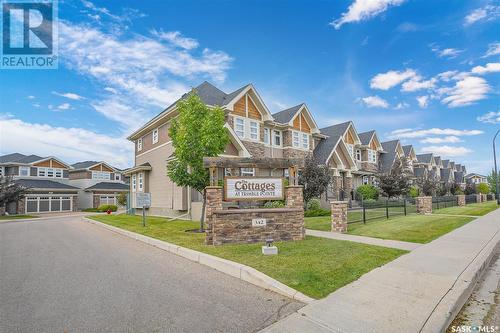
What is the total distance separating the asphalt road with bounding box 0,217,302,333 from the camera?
4.03 metres

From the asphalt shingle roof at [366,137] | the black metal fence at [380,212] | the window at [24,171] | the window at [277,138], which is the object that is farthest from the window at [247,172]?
the window at [24,171]

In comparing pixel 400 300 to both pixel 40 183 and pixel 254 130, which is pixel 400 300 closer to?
pixel 254 130

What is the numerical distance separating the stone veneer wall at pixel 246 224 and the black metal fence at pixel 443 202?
18.9m

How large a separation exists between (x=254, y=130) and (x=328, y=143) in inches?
390

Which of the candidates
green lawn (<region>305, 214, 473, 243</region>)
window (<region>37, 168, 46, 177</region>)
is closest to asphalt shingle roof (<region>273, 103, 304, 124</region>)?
green lawn (<region>305, 214, 473, 243</region>)

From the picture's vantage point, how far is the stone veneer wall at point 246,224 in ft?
30.3

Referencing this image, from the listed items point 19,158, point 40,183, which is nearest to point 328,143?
point 40,183

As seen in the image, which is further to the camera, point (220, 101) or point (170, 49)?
point (220, 101)

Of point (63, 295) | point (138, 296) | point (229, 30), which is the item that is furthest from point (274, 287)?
point (229, 30)

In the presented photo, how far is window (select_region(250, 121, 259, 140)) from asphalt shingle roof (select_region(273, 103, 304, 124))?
3.99 metres

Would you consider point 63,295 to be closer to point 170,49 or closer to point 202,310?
point 202,310

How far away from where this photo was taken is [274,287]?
5.34 m

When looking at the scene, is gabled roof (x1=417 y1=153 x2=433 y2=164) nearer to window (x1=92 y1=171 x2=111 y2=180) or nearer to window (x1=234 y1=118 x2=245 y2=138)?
window (x1=234 y1=118 x2=245 y2=138)

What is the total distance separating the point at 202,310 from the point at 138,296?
1391 millimetres
